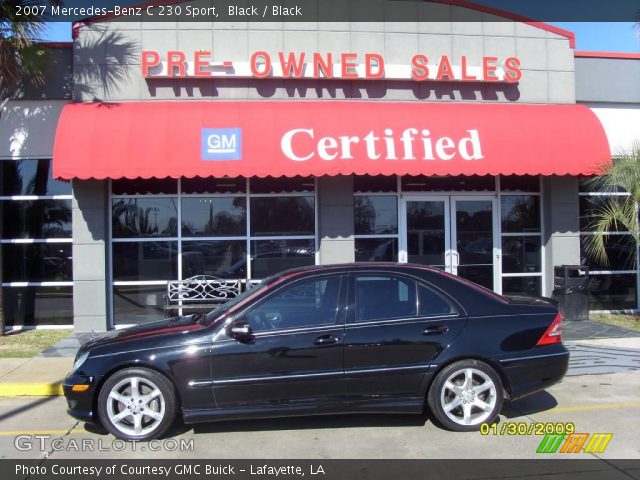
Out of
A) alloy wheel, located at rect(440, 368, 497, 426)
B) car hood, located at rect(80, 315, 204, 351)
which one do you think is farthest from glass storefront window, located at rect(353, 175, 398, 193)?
alloy wheel, located at rect(440, 368, 497, 426)

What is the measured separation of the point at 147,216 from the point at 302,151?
336 centimetres

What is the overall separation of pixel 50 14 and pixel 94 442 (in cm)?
800

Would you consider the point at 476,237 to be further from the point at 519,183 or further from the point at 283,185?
the point at 283,185

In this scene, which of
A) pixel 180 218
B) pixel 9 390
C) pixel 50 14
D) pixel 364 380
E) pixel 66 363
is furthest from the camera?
pixel 180 218

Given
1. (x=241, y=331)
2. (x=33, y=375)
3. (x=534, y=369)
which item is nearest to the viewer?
(x=241, y=331)

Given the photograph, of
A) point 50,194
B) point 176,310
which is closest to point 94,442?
point 176,310

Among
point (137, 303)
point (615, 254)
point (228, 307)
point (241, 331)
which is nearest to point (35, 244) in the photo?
point (137, 303)

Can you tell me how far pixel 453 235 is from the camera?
37.9 ft

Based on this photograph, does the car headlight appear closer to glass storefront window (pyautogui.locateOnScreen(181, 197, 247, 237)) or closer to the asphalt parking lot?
the asphalt parking lot

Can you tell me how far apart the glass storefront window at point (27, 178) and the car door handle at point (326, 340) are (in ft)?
26.0

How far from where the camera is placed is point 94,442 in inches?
209

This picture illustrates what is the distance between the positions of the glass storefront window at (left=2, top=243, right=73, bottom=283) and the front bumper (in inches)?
255

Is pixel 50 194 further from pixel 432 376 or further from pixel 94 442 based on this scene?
pixel 432 376

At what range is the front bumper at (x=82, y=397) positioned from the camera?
17.1 ft
